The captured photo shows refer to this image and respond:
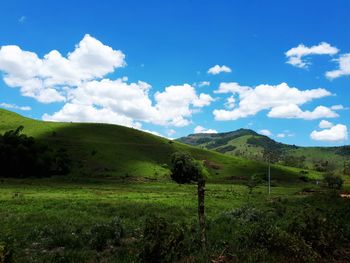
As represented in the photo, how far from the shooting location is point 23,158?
11694 cm

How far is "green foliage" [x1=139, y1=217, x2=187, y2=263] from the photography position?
1506 cm

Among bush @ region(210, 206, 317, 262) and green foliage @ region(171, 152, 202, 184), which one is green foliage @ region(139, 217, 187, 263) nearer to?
bush @ region(210, 206, 317, 262)

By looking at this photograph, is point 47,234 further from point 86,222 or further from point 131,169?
point 131,169

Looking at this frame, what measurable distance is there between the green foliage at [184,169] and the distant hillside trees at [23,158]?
36.1 m

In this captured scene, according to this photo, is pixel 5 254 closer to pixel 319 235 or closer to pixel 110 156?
pixel 319 235

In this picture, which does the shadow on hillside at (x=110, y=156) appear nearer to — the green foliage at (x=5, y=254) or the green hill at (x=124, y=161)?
the green hill at (x=124, y=161)

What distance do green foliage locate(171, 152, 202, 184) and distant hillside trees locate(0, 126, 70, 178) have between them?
1422 inches

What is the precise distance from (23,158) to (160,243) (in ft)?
360

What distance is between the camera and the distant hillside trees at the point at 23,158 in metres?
114

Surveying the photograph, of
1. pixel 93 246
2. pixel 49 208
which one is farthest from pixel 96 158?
pixel 93 246

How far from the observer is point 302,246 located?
17656mm

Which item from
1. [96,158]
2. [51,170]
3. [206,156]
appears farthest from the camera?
[206,156]

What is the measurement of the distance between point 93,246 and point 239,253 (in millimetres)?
7698

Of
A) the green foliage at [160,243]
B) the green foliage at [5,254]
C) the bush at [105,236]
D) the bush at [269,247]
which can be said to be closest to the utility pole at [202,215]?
the bush at [269,247]
